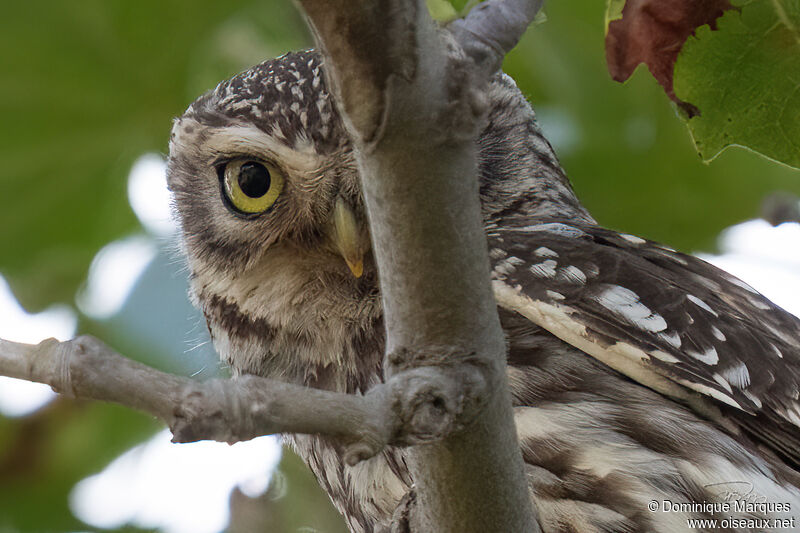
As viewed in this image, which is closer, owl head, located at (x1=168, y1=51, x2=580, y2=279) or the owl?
the owl

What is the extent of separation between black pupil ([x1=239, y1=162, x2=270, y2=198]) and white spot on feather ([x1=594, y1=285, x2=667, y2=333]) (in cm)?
102

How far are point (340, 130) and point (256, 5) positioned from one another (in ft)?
1.37

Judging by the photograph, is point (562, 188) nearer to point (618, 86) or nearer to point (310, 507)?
point (618, 86)

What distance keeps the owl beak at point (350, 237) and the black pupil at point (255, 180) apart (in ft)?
0.91

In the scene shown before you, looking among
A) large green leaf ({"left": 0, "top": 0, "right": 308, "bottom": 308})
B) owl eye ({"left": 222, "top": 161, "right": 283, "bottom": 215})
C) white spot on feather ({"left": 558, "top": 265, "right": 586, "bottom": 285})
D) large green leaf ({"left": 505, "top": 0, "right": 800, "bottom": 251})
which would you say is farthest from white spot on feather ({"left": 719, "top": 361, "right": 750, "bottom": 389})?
large green leaf ({"left": 0, "top": 0, "right": 308, "bottom": 308})

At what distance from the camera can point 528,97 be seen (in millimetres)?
2955

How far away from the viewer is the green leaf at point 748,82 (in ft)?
5.71

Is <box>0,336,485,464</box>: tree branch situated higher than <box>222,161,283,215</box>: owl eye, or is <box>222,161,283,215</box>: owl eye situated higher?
<box>0,336,485,464</box>: tree branch

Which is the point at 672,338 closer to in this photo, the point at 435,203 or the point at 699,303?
the point at 699,303

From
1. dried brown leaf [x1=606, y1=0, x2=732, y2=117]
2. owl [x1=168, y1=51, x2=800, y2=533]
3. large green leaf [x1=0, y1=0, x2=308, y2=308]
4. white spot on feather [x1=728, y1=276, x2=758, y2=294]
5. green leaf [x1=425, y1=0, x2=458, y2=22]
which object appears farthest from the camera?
white spot on feather [x1=728, y1=276, x2=758, y2=294]

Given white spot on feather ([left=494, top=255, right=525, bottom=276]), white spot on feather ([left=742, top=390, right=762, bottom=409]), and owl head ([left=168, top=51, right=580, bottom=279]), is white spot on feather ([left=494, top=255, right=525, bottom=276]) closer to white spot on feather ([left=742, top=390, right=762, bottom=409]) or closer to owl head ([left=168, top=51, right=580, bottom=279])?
owl head ([left=168, top=51, right=580, bottom=279])

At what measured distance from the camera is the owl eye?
2.62 metres

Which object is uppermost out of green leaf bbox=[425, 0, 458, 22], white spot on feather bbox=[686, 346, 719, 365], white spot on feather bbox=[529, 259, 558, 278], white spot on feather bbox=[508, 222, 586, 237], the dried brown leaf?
green leaf bbox=[425, 0, 458, 22]

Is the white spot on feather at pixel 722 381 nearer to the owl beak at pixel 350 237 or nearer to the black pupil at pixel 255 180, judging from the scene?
the owl beak at pixel 350 237
